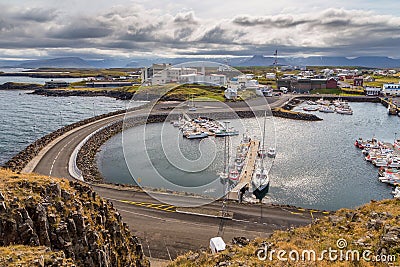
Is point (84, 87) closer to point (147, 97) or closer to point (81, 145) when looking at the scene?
point (147, 97)

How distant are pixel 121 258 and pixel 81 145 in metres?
24.5

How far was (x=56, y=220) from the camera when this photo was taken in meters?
7.71

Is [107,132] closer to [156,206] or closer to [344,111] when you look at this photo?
[156,206]

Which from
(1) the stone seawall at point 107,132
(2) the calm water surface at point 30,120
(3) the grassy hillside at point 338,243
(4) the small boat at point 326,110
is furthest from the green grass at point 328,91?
(3) the grassy hillside at point 338,243

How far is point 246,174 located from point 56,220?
18585mm

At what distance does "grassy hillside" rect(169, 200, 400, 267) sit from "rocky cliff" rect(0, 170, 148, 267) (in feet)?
10.6

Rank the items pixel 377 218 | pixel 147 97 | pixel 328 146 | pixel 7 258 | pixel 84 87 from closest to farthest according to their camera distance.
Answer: pixel 7 258, pixel 377 218, pixel 328 146, pixel 147 97, pixel 84 87

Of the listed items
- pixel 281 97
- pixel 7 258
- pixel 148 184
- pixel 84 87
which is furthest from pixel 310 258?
pixel 84 87

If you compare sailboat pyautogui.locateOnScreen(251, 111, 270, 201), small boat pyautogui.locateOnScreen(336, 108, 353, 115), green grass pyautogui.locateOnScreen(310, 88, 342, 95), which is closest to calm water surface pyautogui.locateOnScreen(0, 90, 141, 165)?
sailboat pyautogui.locateOnScreen(251, 111, 270, 201)

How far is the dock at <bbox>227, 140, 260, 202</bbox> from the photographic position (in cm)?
2038

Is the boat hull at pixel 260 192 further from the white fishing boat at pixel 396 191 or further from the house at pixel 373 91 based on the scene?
the house at pixel 373 91

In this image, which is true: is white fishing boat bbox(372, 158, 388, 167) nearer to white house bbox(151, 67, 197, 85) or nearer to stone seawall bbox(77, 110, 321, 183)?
stone seawall bbox(77, 110, 321, 183)

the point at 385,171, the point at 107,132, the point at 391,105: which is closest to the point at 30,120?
the point at 107,132

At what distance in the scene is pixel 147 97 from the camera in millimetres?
42406
